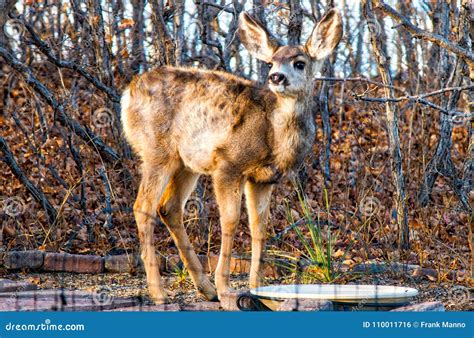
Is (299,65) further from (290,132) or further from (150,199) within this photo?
(150,199)

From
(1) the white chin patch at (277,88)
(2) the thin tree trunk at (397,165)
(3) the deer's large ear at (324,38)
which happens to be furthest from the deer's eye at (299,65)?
(2) the thin tree trunk at (397,165)

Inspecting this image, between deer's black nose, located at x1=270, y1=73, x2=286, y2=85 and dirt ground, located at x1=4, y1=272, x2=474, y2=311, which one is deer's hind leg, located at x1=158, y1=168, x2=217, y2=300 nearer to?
dirt ground, located at x1=4, y1=272, x2=474, y2=311

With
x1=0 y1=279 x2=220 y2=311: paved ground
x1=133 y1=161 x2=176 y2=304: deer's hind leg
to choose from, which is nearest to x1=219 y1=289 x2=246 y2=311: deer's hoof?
x1=0 y1=279 x2=220 y2=311: paved ground

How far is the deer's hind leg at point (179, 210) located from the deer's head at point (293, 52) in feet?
4.44

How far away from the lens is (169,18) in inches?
405

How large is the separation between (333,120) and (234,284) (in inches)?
286

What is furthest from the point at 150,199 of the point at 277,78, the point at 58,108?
the point at 58,108

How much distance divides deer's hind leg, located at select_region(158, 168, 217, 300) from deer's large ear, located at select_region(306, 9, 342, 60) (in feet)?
5.37

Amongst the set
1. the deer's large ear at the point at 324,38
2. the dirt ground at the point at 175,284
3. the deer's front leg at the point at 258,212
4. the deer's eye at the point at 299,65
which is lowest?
the dirt ground at the point at 175,284

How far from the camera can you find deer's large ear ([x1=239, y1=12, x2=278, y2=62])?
7.96 m

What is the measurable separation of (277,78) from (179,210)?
5.64 ft

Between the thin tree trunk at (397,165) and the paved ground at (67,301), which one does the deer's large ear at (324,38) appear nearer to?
the thin tree trunk at (397,165)

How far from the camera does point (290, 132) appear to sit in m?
7.49

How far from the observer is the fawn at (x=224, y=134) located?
7477 millimetres
